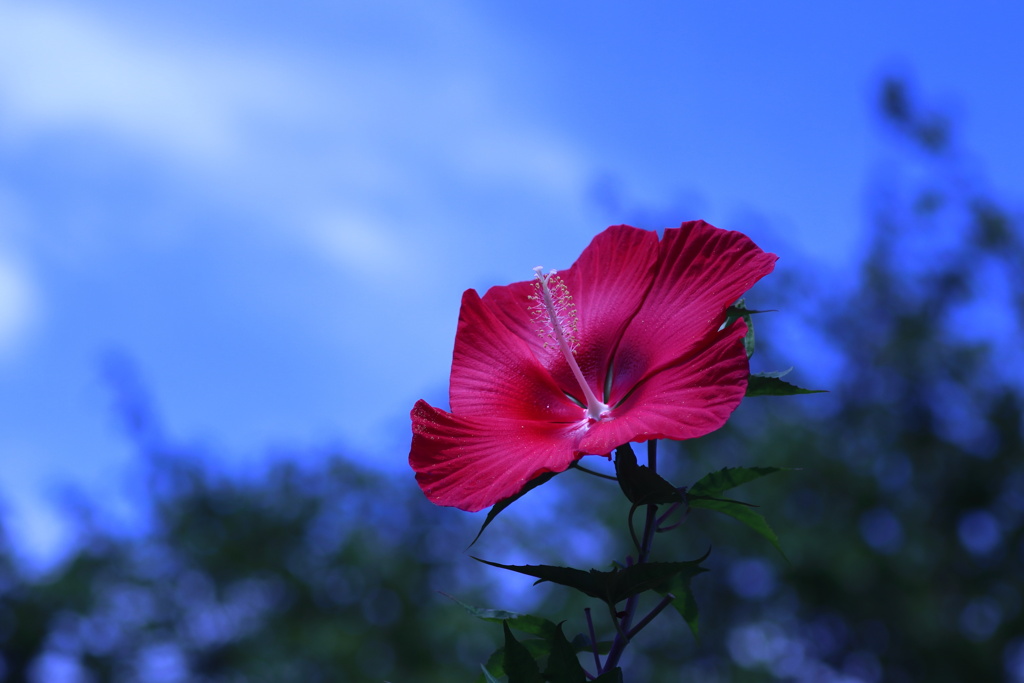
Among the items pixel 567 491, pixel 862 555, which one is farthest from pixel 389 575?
pixel 862 555

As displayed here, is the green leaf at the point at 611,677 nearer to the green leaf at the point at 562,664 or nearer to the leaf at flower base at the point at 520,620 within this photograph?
the green leaf at the point at 562,664

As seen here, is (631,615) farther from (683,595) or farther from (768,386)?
(768,386)

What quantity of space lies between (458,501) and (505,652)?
168 millimetres

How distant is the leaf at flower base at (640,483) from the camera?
1.03 meters

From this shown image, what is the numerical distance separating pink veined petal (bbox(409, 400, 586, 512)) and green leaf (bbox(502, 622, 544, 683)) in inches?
6.3

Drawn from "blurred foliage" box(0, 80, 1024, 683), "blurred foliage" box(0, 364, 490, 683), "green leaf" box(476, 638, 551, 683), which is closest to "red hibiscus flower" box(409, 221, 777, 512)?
"green leaf" box(476, 638, 551, 683)

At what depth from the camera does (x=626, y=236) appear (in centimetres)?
133

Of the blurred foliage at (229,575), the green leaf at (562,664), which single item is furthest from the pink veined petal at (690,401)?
the blurred foliage at (229,575)

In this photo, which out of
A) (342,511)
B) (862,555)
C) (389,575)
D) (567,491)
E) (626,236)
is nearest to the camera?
(626,236)

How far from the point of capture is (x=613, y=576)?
3.45ft

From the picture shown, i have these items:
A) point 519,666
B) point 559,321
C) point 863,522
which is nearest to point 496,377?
point 559,321

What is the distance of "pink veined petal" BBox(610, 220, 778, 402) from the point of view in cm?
112

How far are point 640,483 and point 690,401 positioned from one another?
0.10 m

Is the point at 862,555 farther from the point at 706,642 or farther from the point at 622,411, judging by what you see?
the point at 622,411
